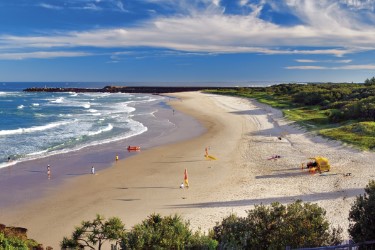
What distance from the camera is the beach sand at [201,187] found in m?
16.0

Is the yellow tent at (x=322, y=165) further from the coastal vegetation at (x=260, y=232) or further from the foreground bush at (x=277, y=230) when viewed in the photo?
the foreground bush at (x=277, y=230)

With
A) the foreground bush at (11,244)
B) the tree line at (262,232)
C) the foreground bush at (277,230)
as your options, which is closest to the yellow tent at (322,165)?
the tree line at (262,232)

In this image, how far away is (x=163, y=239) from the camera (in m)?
9.24

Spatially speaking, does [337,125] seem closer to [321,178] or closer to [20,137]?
[321,178]

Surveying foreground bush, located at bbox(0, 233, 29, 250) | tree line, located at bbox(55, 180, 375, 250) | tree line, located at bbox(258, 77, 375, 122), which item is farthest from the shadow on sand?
tree line, located at bbox(258, 77, 375, 122)

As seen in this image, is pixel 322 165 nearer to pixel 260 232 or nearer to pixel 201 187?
pixel 201 187

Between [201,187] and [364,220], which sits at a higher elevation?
[364,220]

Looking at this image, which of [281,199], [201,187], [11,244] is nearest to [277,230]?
[11,244]

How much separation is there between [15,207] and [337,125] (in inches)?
1115

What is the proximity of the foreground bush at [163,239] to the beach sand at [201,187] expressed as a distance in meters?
5.00

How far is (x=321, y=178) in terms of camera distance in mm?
20562

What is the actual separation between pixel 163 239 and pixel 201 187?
35.0ft

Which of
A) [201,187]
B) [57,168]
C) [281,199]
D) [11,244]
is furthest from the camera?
[57,168]

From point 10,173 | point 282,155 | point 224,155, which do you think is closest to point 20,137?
point 10,173
